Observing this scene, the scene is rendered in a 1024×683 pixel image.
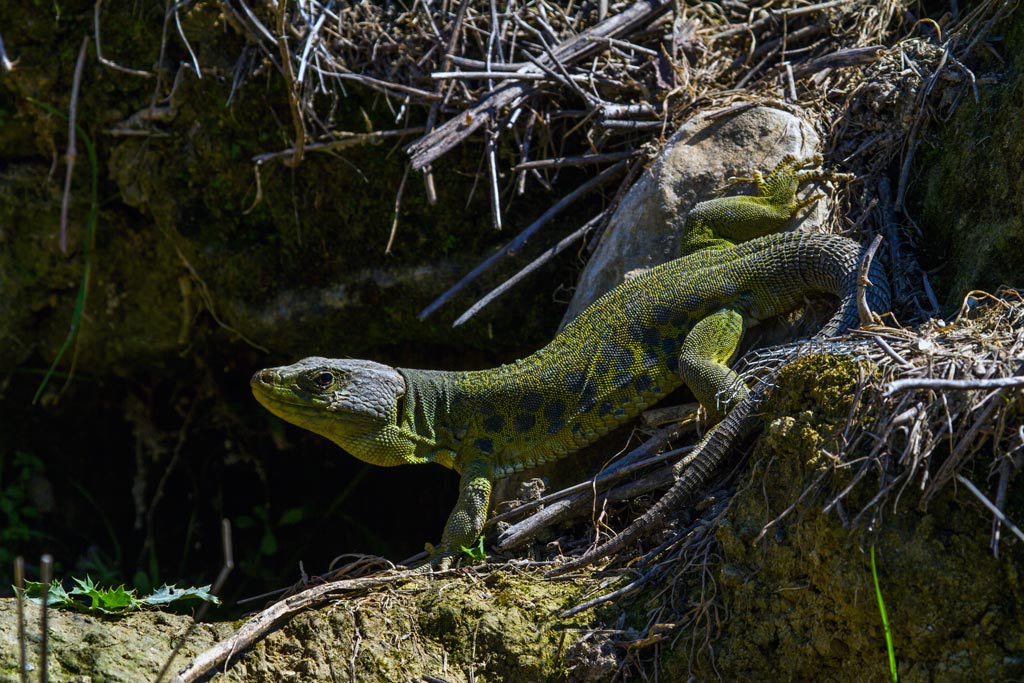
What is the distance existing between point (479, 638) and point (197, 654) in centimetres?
109

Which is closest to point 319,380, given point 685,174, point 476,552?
point 476,552

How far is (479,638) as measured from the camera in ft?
12.3

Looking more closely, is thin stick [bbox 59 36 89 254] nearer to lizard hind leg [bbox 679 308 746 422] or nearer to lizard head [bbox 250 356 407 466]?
lizard head [bbox 250 356 407 466]

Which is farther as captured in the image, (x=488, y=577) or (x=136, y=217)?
(x=136, y=217)

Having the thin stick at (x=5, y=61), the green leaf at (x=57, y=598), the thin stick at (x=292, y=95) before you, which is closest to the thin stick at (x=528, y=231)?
the thin stick at (x=292, y=95)

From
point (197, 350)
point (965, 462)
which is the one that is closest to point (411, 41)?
point (197, 350)

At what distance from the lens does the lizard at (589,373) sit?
448 centimetres

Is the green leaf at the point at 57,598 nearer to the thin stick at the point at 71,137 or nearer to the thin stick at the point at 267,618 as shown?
the thin stick at the point at 267,618

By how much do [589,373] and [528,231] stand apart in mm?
1112

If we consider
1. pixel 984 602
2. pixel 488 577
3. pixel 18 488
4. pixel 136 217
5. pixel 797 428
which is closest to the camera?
pixel 984 602

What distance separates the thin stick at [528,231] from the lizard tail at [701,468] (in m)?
1.82

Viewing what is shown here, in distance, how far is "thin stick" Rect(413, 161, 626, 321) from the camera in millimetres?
5348

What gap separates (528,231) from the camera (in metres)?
5.42

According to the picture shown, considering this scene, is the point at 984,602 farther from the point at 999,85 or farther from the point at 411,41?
the point at 411,41
